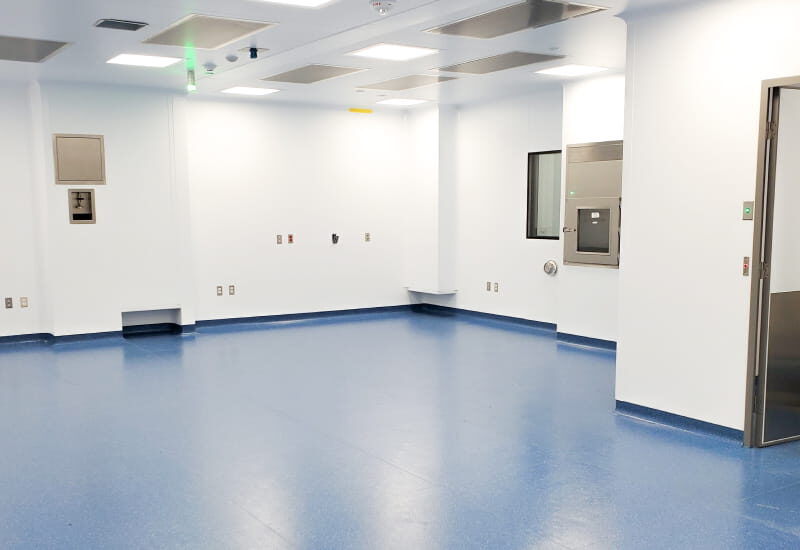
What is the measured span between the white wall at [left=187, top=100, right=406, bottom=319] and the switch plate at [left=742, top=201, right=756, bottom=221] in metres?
6.00

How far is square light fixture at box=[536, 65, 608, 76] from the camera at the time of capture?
22.8 feet

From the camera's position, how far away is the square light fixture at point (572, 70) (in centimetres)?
696

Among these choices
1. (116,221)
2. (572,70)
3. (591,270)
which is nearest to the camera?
(572,70)

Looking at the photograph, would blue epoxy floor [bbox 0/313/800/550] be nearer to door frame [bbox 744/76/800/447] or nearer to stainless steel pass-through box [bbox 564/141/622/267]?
door frame [bbox 744/76/800/447]

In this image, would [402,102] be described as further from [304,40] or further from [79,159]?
[79,159]

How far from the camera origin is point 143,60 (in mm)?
6551

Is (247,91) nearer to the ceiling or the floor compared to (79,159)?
nearer to the ceiling

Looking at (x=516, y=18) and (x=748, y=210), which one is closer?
(x=748, y=210)

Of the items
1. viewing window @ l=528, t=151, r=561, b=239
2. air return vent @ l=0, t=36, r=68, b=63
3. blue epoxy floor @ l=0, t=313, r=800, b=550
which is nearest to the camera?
blue epoxy floor @ l=0, t=313, r=800, b=550

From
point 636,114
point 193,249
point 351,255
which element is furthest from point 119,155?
point 636,114

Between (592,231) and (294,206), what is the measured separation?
382cm

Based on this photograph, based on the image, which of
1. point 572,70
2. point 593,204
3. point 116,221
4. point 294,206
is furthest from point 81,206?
point 593,204

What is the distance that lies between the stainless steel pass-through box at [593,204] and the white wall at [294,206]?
2952 mm

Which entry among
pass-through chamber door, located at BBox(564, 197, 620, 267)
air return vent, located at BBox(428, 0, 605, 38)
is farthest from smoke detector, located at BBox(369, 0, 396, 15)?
pass-through chamber door, located at BBox(564, 197, 620, 267)
